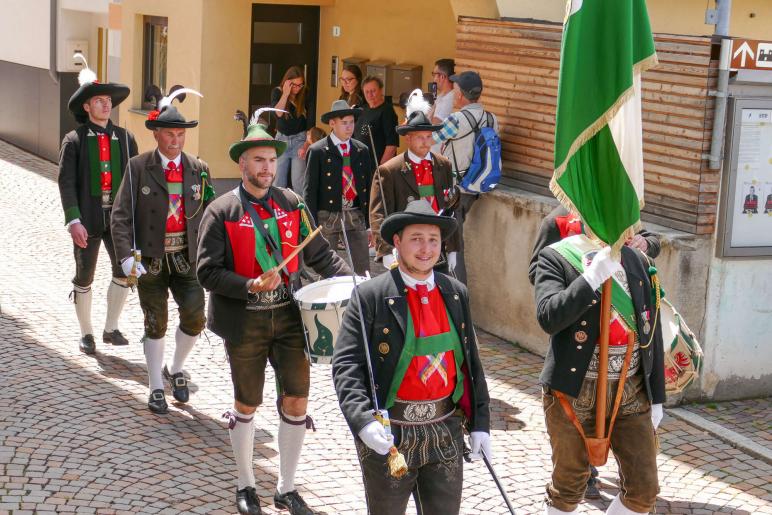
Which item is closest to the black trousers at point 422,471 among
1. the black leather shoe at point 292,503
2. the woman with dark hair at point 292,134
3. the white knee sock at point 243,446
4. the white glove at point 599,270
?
the white glove at point 599,270

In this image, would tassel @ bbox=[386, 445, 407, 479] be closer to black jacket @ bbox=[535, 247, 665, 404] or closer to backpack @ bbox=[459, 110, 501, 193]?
black jacket @ bbox=[535, 247, 665, 404]

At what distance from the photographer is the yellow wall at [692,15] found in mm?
12656

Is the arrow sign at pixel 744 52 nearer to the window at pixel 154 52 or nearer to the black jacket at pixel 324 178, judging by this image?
the black jacket at pixel 324 178

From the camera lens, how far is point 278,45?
16922 mm

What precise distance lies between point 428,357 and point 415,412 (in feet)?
0.80

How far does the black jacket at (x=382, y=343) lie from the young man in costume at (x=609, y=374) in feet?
1.88

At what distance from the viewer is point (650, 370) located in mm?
6082

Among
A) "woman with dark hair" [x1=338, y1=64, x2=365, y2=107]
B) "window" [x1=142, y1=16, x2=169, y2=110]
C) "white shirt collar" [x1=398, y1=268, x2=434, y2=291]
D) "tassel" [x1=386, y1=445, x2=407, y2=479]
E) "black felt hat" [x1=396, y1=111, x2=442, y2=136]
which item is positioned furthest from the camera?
"window" [x1=142, y1=16, x2=169, y2=110]

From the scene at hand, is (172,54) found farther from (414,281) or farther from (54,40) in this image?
(414,281)

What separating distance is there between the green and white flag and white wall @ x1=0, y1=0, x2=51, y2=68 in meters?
16.6

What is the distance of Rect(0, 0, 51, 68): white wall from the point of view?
2150 cm

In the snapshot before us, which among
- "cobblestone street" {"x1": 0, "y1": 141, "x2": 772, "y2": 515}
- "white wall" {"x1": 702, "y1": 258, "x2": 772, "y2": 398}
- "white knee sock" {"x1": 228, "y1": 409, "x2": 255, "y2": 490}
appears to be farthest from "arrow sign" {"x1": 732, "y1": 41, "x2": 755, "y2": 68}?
"white knee sock" {"x1": 228, "y1": 409, "x2": 255, "y2": 490}

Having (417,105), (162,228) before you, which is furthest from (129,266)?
(417,105)

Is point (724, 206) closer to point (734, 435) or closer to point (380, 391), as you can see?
point (734, 435)
